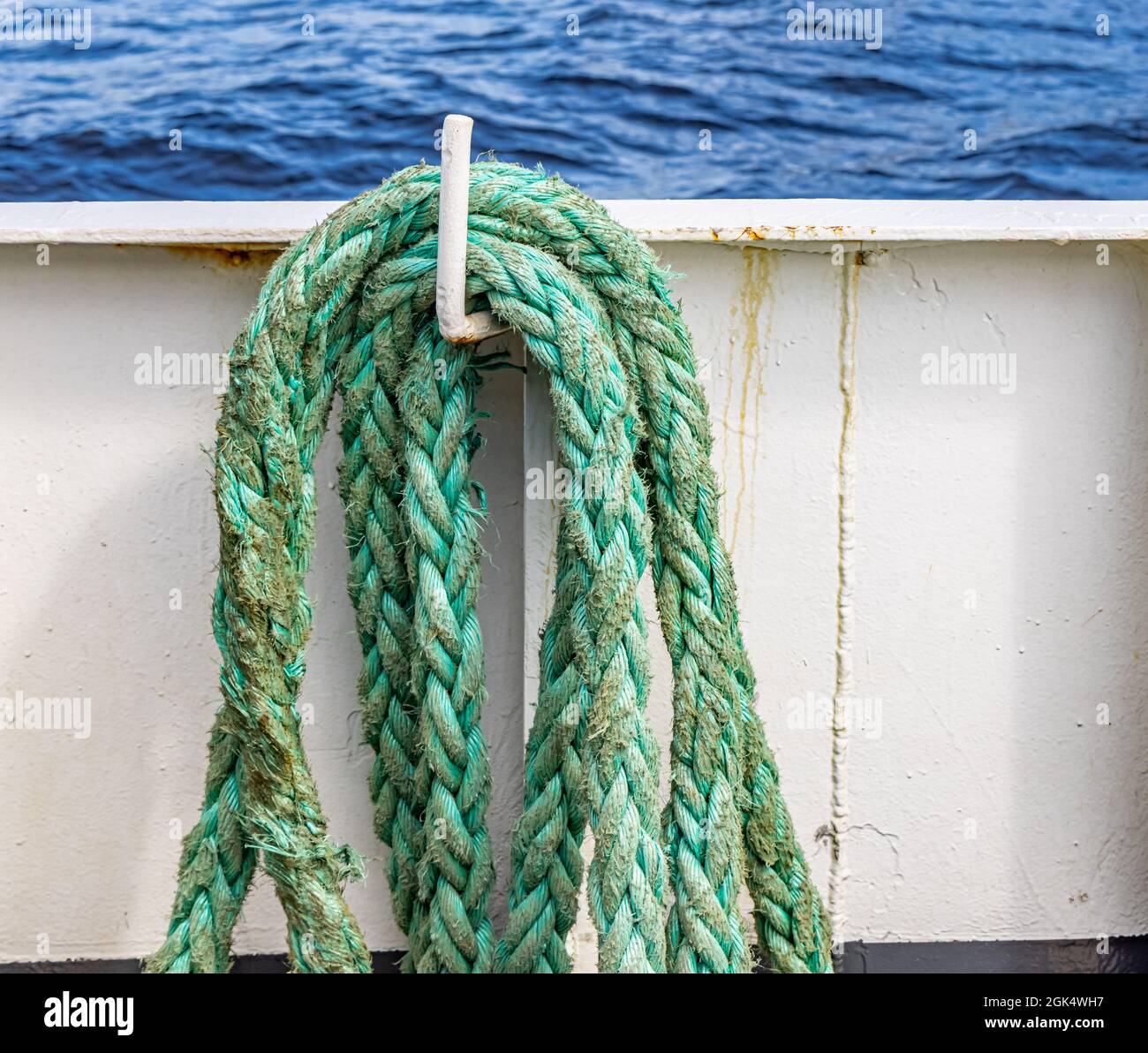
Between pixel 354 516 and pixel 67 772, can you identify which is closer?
pixel 354 516

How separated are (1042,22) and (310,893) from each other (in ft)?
16.5

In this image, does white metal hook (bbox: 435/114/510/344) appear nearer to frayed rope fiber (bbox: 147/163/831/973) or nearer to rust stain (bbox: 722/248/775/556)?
frayed rope fiber (bbox: 147/163/831/973)

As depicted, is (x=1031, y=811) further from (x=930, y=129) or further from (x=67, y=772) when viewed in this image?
(x=930, y=129)

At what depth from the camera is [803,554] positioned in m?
1.41

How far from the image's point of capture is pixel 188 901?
1196 millimetres

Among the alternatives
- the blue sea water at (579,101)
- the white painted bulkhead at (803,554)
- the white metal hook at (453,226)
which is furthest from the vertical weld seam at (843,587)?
the blue sea water at (579,101)

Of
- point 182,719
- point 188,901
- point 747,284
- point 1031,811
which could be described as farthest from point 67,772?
point 1031,811

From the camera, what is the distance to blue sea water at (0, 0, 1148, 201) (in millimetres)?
4199

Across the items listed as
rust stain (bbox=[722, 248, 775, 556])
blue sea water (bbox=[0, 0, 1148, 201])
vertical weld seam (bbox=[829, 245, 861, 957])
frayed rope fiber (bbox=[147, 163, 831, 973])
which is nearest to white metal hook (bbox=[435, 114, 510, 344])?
frayed rope fiber (bbox=[147, 163, 831, 973])

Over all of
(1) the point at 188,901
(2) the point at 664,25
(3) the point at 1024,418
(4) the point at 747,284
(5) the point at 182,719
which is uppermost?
(2) the point at 664,25

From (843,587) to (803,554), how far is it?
0.07m

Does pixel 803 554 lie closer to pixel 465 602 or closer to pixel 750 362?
pixel 750 362

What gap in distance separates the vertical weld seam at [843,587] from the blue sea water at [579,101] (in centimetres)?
311

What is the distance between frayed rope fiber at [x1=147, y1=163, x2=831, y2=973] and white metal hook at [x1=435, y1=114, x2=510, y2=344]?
0.10 feet
